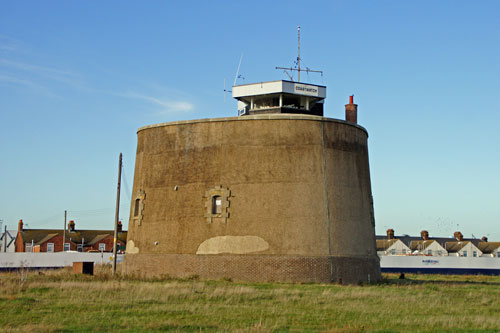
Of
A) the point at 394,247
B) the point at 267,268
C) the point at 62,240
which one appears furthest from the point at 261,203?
the point at 394,247

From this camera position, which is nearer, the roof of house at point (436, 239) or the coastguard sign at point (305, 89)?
the coastguard sign at point (305, 89)

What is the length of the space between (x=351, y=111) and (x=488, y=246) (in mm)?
67776

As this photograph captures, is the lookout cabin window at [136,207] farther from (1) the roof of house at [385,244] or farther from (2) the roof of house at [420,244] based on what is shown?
(2) the roof of house at [420,244]

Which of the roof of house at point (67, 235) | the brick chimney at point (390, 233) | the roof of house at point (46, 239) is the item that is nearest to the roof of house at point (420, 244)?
the brick chimney at point (390, 233)

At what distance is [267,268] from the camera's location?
2930 centimetres

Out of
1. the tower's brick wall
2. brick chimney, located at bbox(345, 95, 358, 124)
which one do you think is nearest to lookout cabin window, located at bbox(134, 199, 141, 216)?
the tower's brick wall

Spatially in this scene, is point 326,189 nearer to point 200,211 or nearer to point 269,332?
point 200,211

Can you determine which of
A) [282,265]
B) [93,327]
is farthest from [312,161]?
[93,327]

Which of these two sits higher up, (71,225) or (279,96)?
(279,96)

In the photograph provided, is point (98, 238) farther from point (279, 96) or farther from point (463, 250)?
point (463, 250)

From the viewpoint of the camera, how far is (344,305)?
66.6ft

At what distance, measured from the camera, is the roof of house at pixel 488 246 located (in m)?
94.2

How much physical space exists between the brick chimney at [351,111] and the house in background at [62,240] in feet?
129

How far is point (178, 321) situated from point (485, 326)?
26.5 feet
